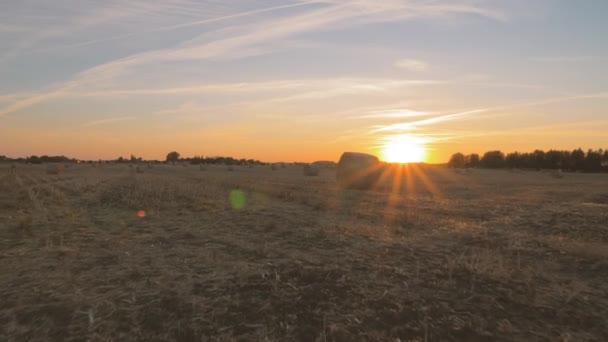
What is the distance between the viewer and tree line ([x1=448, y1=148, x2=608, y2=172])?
52775 mm

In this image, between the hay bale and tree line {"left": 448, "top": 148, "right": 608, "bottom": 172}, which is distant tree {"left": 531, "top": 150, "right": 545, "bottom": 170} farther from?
the hay bale

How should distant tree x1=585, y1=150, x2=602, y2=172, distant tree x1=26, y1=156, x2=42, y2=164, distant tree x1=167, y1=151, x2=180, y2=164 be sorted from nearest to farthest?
distant tree x1=585, y1=150, x2=602, y2=172, distant tree x1=26, y1=156, x2=42, y2=164, distant tree x1=167, y1=151, x2=180, y2=164

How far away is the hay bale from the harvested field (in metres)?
11.0

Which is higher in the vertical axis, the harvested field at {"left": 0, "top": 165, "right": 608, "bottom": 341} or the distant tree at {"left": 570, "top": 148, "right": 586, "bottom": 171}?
the distant tree at {"left": 570, "top": 148, "right": 586, "bottom": 171}

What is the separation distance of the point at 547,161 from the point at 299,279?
2868 inches

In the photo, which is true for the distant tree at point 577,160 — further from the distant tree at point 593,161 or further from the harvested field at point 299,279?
the harvested field at point 299,279

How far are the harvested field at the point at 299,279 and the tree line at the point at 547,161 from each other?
195ft

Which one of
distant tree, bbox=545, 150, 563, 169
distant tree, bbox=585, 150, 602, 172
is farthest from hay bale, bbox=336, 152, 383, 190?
distant tree, bbox=545, 150, 563, 169

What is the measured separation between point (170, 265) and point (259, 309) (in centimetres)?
218

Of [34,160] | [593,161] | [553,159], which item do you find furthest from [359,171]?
[34,160]

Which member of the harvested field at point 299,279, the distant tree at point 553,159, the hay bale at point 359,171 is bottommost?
the harvested field at point 299,279

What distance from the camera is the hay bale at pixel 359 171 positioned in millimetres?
20016

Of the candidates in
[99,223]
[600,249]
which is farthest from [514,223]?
[99,223]

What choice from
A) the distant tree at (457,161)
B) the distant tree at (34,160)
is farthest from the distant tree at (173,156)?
the distant tree at (457,161)
